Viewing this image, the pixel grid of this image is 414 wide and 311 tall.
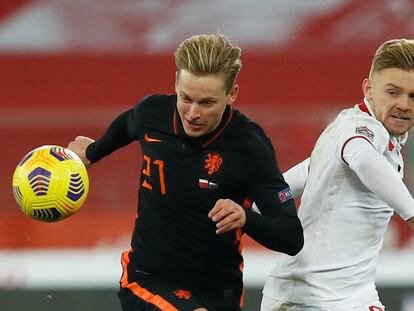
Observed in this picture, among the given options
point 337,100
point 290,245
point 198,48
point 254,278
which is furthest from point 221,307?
point 337,100

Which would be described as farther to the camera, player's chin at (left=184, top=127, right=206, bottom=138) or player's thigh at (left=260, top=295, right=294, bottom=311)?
player's thigh at (left=260, top=295, right=294, bottom=311)

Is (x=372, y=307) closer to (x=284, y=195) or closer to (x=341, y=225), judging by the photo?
(x=341, y=225)

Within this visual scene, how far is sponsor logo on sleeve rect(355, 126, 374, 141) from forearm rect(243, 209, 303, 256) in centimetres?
40

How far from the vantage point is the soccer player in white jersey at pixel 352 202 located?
383cm

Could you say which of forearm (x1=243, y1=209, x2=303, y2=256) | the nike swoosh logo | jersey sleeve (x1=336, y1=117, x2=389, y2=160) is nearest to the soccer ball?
the nike swoosh logo

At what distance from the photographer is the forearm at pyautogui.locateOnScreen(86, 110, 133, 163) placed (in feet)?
14.3

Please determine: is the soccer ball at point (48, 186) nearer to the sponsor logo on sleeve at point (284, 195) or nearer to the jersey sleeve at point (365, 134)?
the sponsor logo on sleeve at point (284, 195)

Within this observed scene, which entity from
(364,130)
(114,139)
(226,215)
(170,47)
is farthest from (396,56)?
(170,47)

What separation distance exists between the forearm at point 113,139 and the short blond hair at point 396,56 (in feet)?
3.59

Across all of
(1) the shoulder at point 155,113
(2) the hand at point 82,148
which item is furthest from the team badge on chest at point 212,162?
(2) the hand at point 82,148

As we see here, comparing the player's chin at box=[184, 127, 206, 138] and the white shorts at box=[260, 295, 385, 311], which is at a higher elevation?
the player's chin at box=[184, 127, 206, 138]

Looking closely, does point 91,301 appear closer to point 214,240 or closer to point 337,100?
point 214,240

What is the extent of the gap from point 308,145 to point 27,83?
382 centimetres

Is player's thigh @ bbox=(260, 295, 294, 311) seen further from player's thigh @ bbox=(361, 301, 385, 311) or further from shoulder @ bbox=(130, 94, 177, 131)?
shoulder @ bbox=(130, 94, 177, 131)
